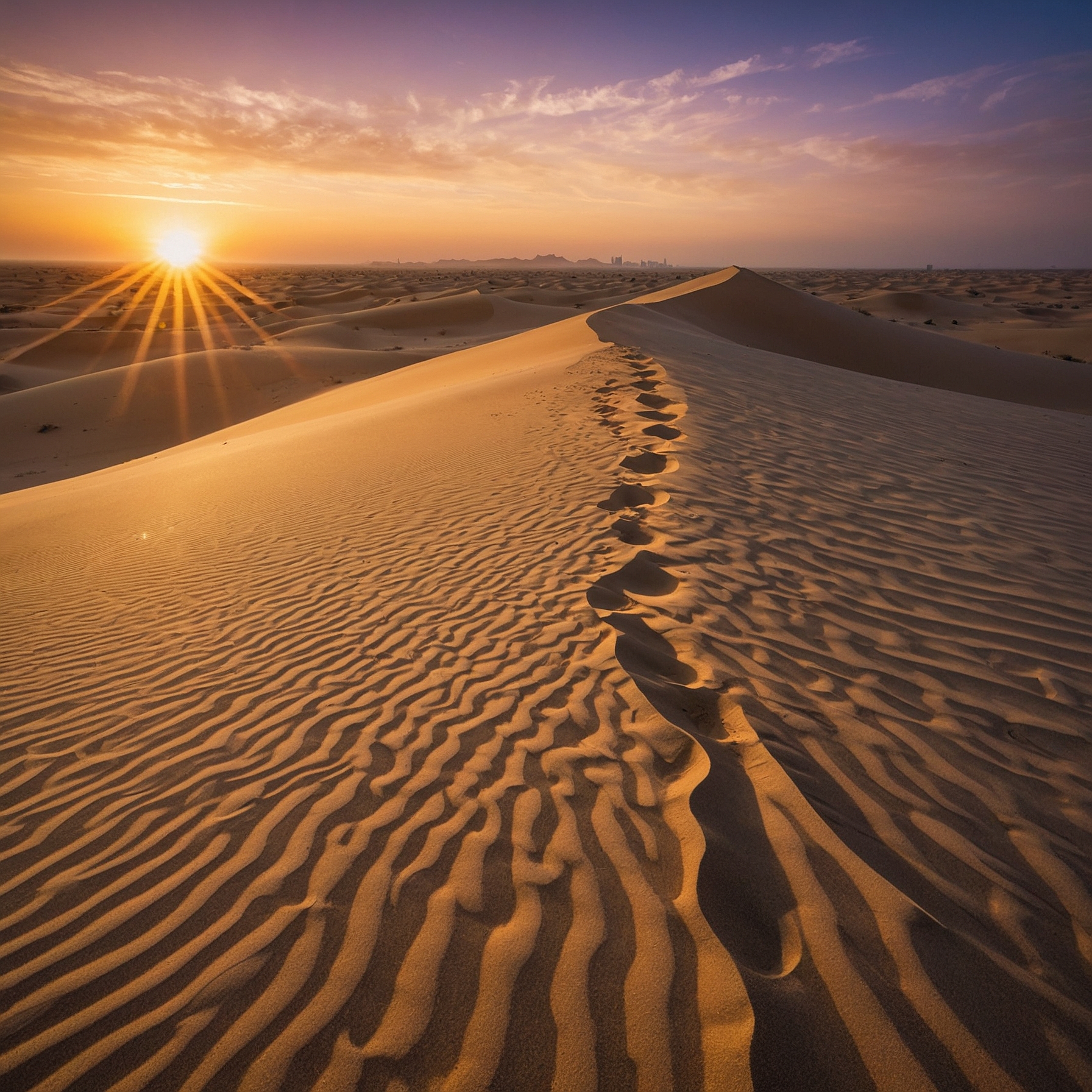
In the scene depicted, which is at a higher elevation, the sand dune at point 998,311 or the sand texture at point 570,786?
the sand texture at point 570,786

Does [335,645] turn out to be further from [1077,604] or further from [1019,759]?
[1077,604]

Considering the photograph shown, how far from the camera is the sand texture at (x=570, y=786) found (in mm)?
1838

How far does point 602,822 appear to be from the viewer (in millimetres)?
2539

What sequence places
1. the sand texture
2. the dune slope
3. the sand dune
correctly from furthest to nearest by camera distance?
the sand dune, the dune slope, the sand texture

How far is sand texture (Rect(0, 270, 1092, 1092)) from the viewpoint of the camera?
1838mm

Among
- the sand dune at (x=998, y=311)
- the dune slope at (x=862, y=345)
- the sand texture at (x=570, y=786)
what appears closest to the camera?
the sand texture at (x=570, y=786)

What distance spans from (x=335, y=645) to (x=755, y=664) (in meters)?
2.70

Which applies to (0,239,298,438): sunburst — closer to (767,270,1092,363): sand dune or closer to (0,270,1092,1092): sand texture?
(0,270,1092,1092): sand texture

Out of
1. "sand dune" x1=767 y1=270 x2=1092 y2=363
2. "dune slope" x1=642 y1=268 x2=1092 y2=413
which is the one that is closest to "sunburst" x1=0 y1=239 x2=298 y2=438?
"dune slope" x1=642 y1=268 x2=1092 y2=413

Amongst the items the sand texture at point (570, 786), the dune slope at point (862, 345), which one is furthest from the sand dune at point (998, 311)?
the sand texture at point (570, 786)

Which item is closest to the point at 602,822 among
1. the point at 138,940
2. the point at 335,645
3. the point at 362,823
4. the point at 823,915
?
the point at 823,915

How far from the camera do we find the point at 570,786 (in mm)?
2750

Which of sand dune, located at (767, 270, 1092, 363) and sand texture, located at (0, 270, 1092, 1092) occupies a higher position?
sand texture, located at (0, 270, 1092, 1092)

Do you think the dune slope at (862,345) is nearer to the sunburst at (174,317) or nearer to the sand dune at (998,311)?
the sand dune at (998,311)
